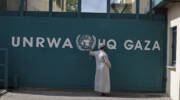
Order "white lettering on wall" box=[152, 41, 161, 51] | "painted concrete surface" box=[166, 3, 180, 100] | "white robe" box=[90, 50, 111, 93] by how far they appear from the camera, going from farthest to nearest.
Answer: "white lettering on wall" box=[152, 41, 161, 51] < "white robe" box=[90, 50, 111, 93] < "painted concrete surface" box=[166, 3, 180, 100]

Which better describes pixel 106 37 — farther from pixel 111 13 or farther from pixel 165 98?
pixel 165 98

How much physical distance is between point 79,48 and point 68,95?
68.3 inches

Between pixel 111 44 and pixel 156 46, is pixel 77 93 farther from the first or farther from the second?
pixel 156 46

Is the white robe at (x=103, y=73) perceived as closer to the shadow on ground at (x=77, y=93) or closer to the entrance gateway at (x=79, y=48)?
the shadow on ground at (x=77, y=93)

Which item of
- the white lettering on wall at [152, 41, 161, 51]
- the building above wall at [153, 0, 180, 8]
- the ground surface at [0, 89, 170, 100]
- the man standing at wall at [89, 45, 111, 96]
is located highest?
the building above wall at [153, 0, 180, 8]

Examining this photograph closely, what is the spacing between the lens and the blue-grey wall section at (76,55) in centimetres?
1042

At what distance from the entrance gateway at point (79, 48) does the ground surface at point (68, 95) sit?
33 centimetres

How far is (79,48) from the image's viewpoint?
34.3 ft

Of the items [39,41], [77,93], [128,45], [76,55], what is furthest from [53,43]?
[128,45]

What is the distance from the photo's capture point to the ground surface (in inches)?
361

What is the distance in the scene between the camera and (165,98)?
9.54 meters

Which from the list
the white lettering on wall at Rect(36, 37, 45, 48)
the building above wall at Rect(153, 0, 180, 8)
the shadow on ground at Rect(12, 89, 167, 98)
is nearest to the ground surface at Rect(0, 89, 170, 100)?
the shadow on ground at Rect(12, 89, 167, 98)

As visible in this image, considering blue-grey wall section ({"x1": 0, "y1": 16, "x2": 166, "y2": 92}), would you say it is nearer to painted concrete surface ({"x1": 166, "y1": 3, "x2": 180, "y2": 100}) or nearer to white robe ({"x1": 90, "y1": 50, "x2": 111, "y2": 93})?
painted concrete surface ({"x1": 166, "y1": 3, "x2": 180, "y2": 100})

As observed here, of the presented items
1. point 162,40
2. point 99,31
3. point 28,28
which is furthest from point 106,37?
point 28,28
